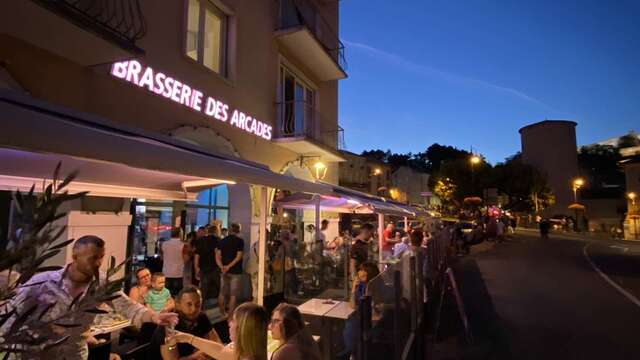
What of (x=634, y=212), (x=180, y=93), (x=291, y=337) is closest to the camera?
(x=291, y=337)

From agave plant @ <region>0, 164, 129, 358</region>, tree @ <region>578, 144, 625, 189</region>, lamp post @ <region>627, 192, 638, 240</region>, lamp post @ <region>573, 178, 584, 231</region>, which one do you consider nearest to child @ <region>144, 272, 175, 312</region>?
agave plant @ <region>0, 164, 129, 358</region>

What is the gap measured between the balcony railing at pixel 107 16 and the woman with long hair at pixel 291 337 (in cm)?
432

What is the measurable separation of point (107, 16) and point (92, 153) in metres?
4.68

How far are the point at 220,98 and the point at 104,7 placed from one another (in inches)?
135

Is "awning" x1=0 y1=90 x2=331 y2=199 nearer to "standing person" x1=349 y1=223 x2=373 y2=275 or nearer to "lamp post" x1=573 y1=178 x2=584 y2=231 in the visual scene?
"standing person" x1=349 y1=223 x2=373 y2=275

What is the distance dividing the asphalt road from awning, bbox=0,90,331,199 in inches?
199

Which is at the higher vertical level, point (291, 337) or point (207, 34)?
point (207, 34)

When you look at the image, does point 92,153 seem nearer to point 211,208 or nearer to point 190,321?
point 190,321

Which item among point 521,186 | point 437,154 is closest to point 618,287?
point 521,186

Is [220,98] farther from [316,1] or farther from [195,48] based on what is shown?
[316,1]

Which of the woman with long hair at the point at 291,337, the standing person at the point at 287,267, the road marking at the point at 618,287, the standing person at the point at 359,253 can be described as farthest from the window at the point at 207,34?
the road marking at the point at 618,287

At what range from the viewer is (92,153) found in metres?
2.44

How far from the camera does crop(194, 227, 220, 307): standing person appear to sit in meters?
7.80

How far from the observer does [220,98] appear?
30.5 feet
